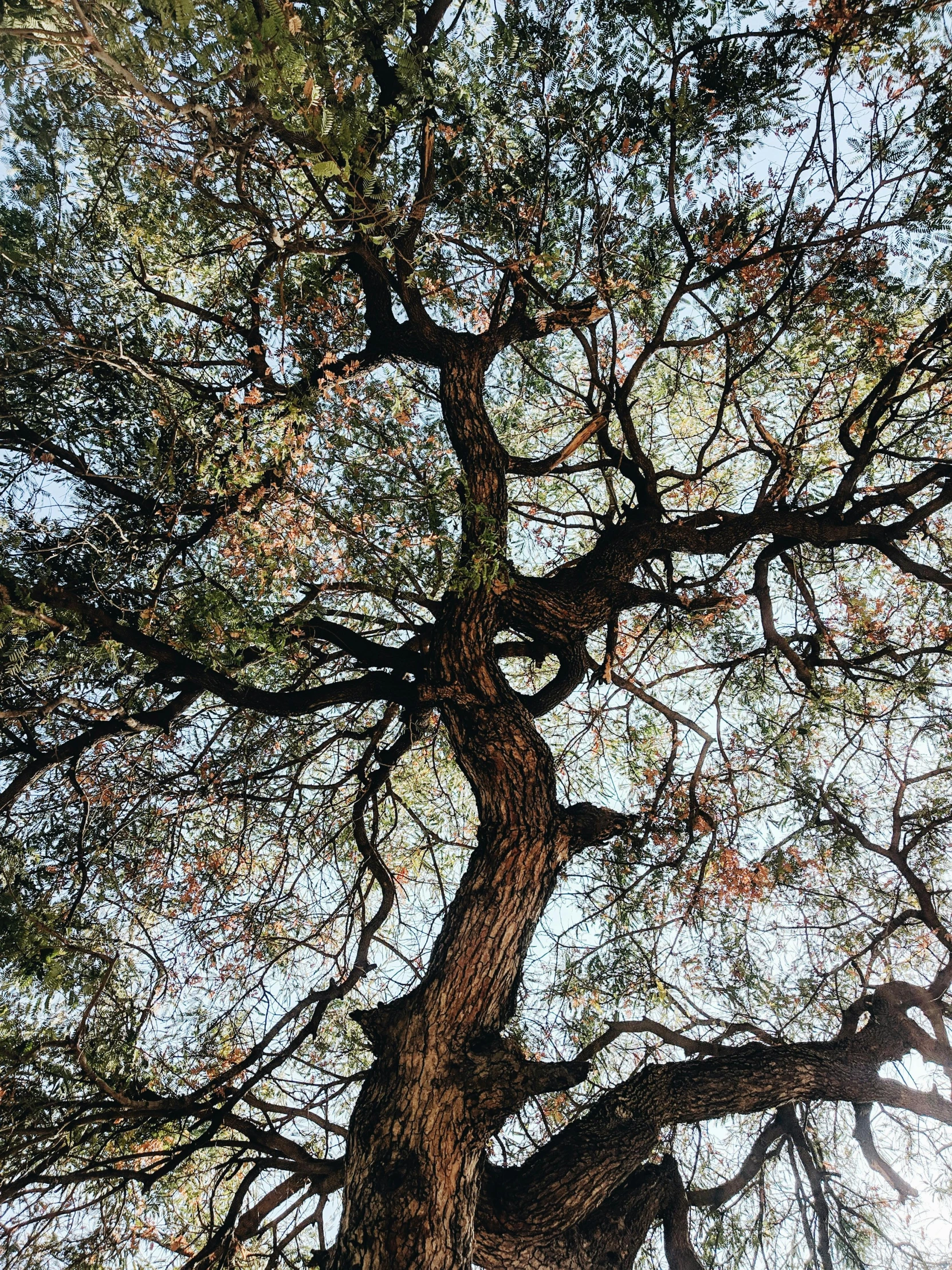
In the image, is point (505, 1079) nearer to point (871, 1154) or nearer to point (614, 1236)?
point (614, 1236)

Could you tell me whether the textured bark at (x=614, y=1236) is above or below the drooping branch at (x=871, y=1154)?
below

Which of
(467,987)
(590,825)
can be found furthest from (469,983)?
(590,825)

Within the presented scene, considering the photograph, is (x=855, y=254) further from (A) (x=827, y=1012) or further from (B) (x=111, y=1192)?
(B) (x=111, y=1192)

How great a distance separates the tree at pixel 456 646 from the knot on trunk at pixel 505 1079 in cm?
2

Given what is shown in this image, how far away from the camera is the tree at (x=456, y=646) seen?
10.5 ft

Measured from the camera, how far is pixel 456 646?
362 centimetres

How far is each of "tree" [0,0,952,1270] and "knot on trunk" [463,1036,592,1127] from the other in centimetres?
2

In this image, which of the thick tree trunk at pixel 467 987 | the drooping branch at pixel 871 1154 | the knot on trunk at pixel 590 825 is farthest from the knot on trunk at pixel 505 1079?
the drooping branch at pixel 871 1154

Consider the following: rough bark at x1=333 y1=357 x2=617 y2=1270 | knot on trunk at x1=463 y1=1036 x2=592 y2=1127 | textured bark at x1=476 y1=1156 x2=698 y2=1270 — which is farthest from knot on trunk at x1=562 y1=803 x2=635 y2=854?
textured bark at x1=476 y1=1156 x2=698 y2=1270

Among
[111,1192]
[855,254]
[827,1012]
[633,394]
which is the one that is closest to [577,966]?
[827,1012]

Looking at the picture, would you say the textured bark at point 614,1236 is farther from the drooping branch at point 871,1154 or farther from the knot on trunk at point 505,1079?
the drooping branch at point 871,1154

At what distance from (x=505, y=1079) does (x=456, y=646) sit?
67.1 inches

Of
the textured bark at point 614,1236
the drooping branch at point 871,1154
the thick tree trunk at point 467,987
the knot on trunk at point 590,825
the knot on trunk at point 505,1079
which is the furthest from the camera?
the drooping branch at point 871,1154

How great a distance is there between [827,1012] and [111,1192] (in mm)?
3600
